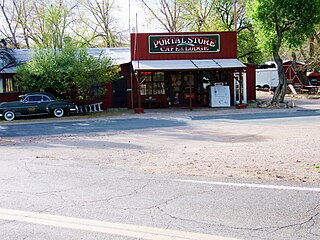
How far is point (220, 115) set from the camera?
22.8 meters

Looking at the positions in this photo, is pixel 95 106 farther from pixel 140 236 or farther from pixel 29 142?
pixel 140 236

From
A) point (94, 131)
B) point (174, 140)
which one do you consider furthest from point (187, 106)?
point (174, 140)

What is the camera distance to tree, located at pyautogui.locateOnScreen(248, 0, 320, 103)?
24.3 metres

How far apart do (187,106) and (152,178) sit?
2100 cm

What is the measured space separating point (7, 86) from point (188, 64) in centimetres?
1248

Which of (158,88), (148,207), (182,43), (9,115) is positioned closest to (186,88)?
(158,88)

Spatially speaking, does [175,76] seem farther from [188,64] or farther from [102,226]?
[102,226]

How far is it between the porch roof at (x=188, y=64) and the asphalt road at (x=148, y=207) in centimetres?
1723

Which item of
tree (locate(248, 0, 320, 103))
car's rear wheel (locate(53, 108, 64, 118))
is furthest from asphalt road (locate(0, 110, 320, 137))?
tree (locate(248, 0, 320, 103))

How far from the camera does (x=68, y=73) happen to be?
81.9 ft

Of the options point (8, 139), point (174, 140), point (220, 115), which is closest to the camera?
point (174, 140)

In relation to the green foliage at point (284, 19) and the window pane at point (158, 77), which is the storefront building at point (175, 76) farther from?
the green foliage at point (284, 19)

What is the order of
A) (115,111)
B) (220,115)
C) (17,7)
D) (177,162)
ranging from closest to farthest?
(177,162) < (220,115) < (115,111) < (17,7)

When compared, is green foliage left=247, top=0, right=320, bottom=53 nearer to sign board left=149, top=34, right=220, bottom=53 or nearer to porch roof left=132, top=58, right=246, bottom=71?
porch roof left=132, top=58, right=246, bottom=71
